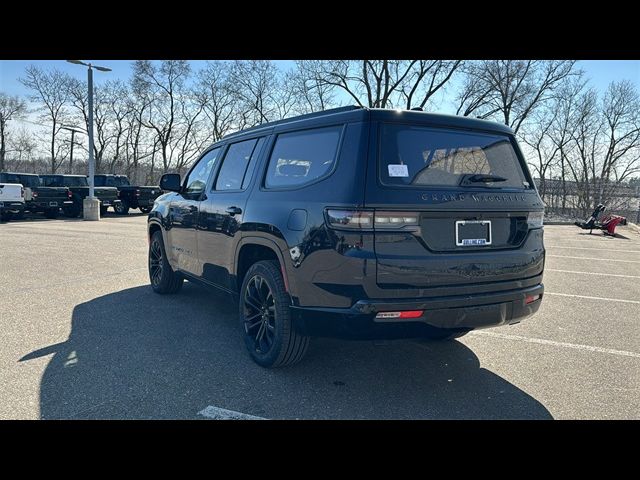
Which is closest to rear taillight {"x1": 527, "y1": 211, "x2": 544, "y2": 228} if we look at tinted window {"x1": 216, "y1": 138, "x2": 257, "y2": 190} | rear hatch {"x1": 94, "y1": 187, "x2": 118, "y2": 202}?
tinted window {"x1": 216, "y1": 138, "x2": 257, "y2": 190}

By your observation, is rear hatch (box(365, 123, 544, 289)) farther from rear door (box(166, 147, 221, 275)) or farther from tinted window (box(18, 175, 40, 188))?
tinted window (box(18, 175, 40, 188))

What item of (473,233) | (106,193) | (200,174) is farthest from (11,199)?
(473,233)

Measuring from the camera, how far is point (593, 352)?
13.9 feet

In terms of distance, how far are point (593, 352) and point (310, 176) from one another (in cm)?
316

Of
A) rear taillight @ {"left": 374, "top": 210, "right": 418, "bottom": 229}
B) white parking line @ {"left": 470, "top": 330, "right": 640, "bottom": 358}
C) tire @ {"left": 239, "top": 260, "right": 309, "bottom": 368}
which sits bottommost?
white parking line @ {"left": 470, "top": 330, "right": 640, "bottom": 358}

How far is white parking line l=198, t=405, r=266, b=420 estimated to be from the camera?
286 cm

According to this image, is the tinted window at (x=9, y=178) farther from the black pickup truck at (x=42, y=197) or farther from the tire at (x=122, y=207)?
the tire at (x=122, y=207)

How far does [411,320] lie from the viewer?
9.39 feet

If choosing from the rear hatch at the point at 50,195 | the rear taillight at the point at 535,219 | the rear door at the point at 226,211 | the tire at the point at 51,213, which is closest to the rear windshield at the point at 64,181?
the tire at the point at 51,213

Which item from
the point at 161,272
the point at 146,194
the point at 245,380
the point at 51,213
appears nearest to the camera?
the point at 245,380

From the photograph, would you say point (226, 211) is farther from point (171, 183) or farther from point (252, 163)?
point (171, 183)

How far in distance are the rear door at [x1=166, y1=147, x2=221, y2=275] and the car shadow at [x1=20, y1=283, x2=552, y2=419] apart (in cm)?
83

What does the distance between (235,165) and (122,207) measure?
21391 mm

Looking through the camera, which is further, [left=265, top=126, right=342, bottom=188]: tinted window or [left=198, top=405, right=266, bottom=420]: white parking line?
[left=265, top=126, right=342, bottom=188]: tinted window
